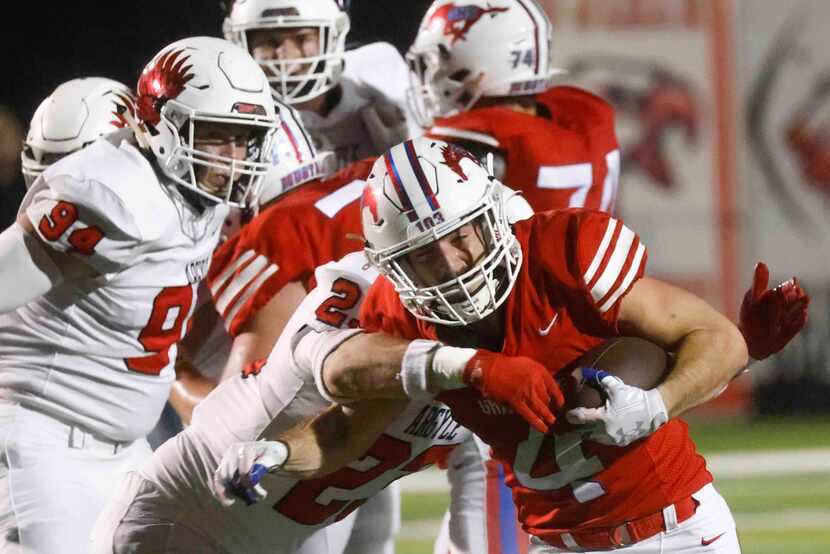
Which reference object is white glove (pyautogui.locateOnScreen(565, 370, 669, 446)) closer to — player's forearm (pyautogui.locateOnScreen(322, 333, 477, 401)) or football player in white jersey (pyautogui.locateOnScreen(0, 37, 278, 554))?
player's forearm (pyautogui.locateOnScreen(322, 333, 477, 401))

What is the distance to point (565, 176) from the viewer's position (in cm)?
432

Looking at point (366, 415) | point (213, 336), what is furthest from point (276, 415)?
point (213, 336)

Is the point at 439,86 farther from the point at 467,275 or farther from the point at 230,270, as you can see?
the point at 467,275

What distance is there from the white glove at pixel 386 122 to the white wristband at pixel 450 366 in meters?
2.34

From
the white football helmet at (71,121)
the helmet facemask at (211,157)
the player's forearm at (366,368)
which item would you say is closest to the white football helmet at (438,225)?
the player's forearm at (366,368)

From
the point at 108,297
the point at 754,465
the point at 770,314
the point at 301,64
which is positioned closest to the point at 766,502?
the point at 754,465

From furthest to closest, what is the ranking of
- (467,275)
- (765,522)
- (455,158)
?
(765,522) → (455,158) → (467,275)

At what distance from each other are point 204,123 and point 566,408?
1.30 meters

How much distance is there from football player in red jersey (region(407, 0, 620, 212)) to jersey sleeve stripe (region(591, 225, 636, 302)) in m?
1.56

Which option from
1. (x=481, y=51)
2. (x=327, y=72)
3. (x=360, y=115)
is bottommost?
(x=360, y=115)

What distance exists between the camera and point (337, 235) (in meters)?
3.83

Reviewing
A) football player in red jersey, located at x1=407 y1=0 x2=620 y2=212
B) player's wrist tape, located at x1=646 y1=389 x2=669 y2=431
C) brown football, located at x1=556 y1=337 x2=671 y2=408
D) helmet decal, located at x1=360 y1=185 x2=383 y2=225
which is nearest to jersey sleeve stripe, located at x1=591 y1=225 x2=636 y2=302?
brown football, located at x1=556 y1=337 x2=671 y2=408

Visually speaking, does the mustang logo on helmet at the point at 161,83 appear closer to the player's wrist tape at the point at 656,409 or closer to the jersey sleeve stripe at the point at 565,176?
the jersey sleeve stripe at the point at 565,176

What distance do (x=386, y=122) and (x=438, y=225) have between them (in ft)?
7.23
